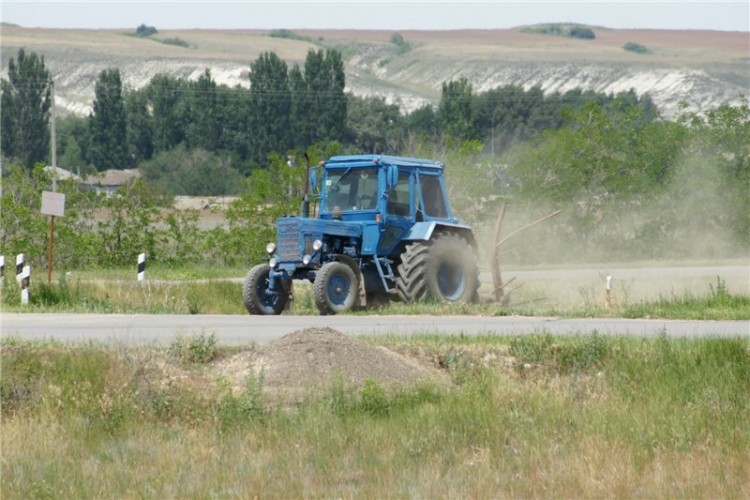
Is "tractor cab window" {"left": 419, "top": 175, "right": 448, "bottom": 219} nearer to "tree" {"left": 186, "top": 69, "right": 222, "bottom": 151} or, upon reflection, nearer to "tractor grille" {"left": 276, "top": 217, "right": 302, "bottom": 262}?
"tractor grille" {"left": 276, "top": 217, "right": 302, "bottom": 262}

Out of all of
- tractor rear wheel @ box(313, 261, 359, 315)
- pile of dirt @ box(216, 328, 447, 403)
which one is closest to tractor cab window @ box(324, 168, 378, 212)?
tractor rear wheel @ box(313, 261, 359, 315)

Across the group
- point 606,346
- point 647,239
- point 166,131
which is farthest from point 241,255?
point 166,131

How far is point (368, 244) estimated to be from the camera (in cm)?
2222

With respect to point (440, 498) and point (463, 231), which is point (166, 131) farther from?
point (440, 498)

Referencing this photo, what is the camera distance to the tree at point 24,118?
88.7 m

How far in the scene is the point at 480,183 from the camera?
40219 mm

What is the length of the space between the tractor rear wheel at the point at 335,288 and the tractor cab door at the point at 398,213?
102 cm

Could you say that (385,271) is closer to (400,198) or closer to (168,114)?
(400,198)

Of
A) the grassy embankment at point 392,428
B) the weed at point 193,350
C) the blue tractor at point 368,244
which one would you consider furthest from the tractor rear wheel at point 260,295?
the grassy embankment at point 392,428

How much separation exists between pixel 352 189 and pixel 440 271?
6.76 feet

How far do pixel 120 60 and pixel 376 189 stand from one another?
16244 cm

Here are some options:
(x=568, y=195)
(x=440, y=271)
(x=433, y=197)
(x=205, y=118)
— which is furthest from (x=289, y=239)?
(x=205, y=118)

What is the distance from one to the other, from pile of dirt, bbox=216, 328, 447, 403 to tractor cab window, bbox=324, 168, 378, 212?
313 inches

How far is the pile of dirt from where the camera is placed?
1342 centimetres
